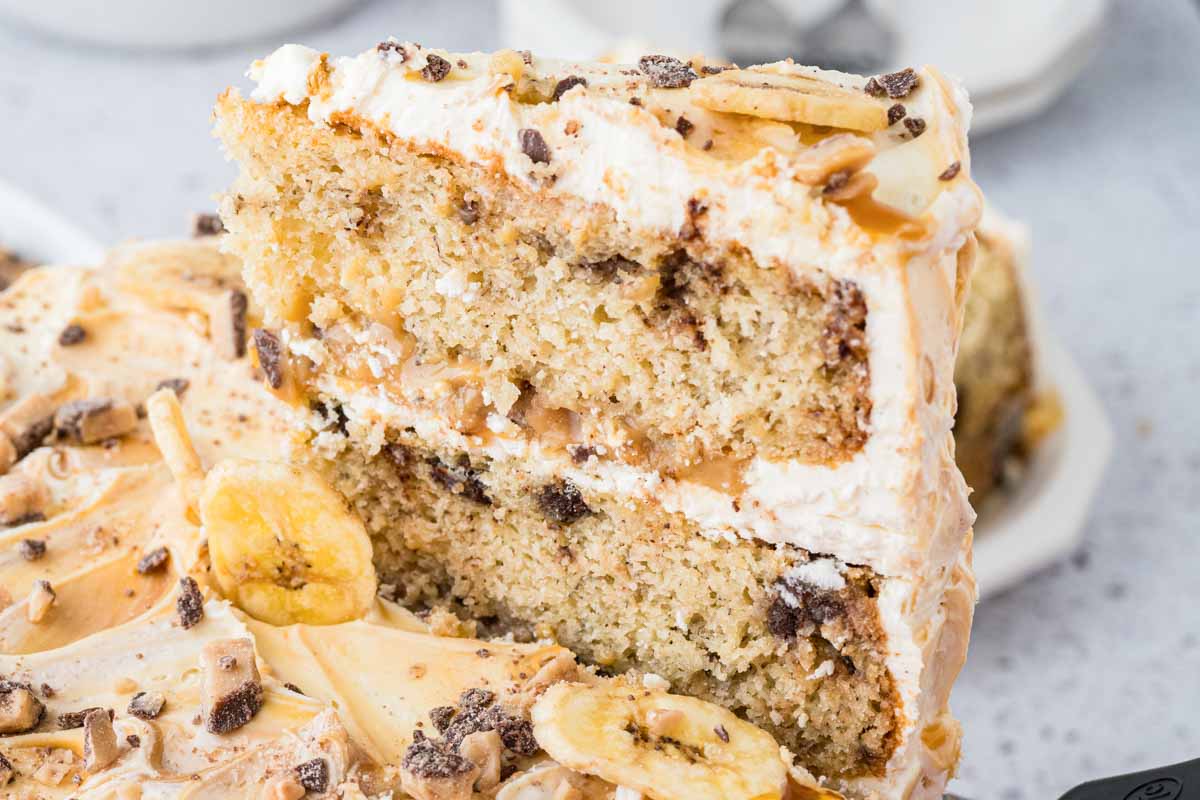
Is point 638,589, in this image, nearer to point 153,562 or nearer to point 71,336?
point 153,562

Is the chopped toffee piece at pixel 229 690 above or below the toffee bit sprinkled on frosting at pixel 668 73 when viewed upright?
below

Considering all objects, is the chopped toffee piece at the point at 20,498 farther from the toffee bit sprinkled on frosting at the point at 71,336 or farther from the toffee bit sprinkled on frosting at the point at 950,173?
the toffee bit sprinkled on frosting at the point at 950,173

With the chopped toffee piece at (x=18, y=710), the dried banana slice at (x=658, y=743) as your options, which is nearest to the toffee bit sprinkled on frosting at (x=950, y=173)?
the dried banana slice at (x=658, y=743)

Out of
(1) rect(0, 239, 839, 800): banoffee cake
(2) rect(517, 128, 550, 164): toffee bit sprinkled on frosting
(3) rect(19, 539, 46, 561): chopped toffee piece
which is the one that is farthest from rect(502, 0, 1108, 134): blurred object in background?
(2) rect(517, 128, 550, 164): toffee bit sprinkled on frosting

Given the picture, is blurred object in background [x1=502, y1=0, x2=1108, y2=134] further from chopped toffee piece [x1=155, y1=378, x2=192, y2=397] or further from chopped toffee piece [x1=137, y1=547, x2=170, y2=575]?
chopped toffee piece [x1=137, y1=547, x2=170, y2=575]

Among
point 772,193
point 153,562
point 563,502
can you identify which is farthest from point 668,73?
point 153,562
